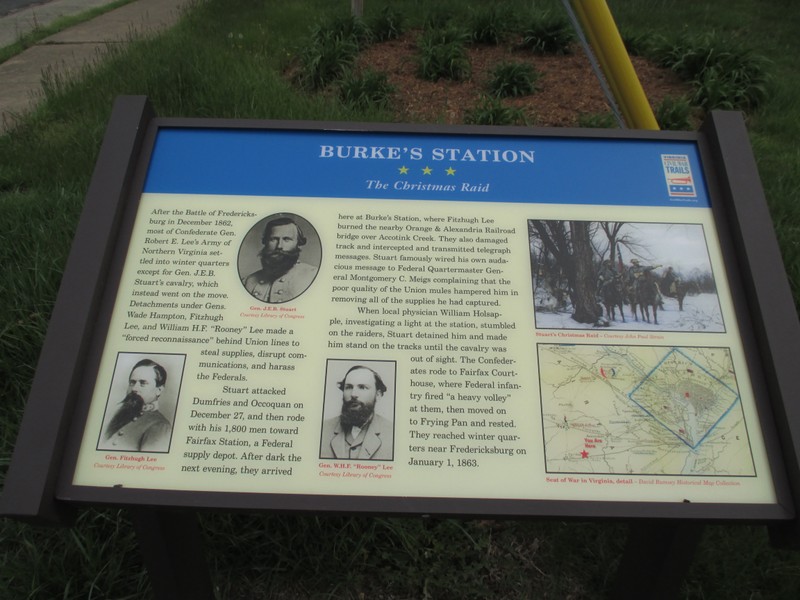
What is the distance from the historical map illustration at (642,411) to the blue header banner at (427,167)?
422 millimetres

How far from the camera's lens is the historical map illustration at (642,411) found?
4.79 ft

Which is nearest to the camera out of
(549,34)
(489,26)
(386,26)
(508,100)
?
(508,100)

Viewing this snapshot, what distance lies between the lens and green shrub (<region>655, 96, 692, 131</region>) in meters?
4.04

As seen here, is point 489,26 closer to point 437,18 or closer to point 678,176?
point 437,18

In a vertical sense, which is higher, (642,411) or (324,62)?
(324,62)

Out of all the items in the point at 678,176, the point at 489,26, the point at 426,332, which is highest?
the point at 489,26

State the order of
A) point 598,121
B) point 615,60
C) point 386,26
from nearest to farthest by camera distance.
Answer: point 615,60
point 598,121
point 386,26

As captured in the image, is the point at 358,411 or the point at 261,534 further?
the point at 261,534

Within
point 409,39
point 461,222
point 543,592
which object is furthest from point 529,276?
point 409,39

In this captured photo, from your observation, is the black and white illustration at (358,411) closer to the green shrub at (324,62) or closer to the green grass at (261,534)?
the green grass at (261,534)

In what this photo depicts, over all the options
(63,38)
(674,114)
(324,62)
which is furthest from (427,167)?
(63,38)

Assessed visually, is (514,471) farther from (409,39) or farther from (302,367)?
(409,39)

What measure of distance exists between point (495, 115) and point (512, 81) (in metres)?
0.64

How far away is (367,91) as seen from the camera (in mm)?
4328
